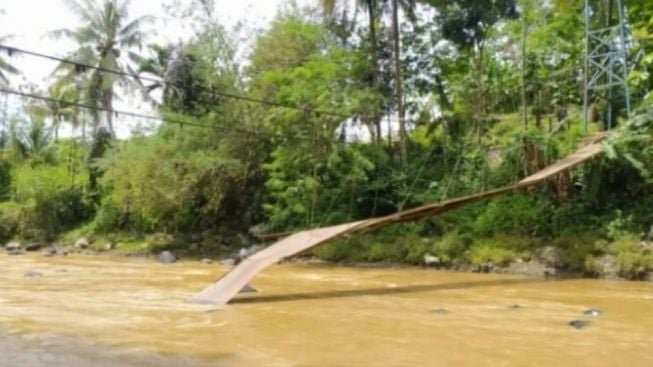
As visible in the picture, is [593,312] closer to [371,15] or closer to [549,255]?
[549,255]

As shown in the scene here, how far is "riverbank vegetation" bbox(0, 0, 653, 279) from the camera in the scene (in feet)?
42.4

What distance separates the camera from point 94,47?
912 inches

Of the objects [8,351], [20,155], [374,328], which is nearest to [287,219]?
[374,328]

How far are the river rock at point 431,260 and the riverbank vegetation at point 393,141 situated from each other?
37 mm

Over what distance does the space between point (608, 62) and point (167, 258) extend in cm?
1087

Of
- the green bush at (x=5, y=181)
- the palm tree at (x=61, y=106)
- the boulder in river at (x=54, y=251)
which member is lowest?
the boulder in river at (x=54, y=251)

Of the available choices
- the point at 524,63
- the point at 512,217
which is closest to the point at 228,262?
the point at 512,217

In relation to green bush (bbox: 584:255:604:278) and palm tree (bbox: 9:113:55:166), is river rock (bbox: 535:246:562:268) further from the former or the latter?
palm tree (bbox: 9:113:55:166)

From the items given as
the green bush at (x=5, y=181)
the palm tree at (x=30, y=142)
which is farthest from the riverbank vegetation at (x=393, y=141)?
the palm tree at (x=30, y=142)

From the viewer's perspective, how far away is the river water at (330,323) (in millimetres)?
5234

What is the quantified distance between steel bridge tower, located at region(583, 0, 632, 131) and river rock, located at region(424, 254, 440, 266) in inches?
154

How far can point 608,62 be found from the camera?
534 inches

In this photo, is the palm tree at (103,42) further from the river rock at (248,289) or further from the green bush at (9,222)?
the river rock at (248,289)

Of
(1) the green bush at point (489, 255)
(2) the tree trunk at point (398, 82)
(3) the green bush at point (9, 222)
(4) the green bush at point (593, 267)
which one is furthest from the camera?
(3) the green bush at point (9, 222)
